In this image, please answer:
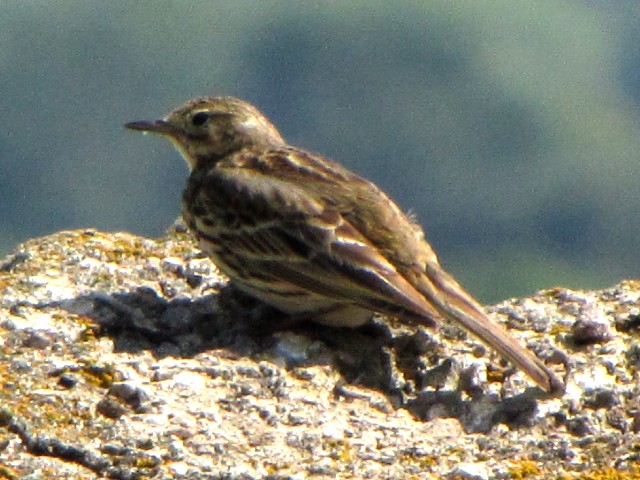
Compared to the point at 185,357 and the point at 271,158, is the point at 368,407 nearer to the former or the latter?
the point at 185,357

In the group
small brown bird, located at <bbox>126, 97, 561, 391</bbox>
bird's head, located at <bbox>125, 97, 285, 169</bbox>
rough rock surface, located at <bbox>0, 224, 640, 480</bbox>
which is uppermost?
bird's head, located at <bbox>125, 97, 285, 169</bbox>

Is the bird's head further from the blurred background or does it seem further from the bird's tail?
the blurred background

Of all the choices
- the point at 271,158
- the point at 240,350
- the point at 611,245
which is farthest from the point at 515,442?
the point at 611,245

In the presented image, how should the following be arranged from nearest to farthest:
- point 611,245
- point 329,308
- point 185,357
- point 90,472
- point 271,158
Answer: point 90,472 → point 185,357 → point 329,308 → point 271,158 → point 611,245

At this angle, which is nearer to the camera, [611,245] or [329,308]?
[329,308]

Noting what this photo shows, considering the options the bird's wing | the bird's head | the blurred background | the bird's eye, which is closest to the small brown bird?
the bird's wing

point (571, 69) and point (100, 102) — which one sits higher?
point (571, 69)
